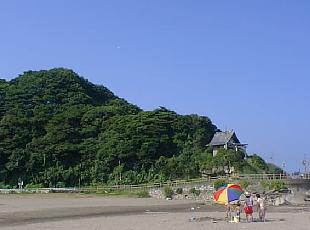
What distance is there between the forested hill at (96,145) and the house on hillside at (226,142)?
6.46 ft

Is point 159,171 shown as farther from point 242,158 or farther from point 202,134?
point 202,134

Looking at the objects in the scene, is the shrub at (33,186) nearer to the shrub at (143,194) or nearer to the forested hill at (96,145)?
the forested hill at (96,145)

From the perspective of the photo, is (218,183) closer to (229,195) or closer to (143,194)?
(143,194)

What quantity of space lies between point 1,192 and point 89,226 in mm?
38177

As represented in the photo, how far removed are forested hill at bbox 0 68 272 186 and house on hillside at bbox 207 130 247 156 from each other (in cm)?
197

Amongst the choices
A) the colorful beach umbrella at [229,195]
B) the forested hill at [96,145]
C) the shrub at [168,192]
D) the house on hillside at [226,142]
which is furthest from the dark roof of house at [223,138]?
the colorful beach umbrella at [229,195]

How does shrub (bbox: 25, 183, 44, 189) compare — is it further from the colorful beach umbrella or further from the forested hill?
the colorful beach umbrella

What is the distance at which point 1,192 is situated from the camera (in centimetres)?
5847

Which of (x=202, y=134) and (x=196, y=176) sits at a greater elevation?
(x=202, y=134)

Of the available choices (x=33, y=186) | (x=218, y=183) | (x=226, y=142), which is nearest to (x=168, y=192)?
(x=218, y=183)

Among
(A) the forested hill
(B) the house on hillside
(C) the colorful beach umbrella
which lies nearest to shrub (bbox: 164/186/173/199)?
(A) the forested hill

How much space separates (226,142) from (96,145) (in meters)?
18.6

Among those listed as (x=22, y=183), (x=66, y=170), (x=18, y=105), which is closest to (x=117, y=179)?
(x=66, y=170)

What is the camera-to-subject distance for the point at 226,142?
71.7 metres
